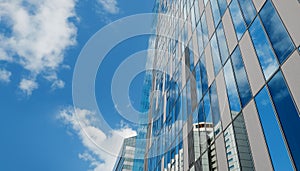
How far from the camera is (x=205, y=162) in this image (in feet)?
40.6

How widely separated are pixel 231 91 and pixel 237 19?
3968 mm

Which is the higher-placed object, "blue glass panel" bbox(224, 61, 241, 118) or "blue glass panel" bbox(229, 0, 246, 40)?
"blue glass panel" bbox(229, 0, 246, 40)

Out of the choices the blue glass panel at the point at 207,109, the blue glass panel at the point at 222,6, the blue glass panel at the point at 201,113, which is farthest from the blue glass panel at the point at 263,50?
the blue glass panel at the point at 201,113

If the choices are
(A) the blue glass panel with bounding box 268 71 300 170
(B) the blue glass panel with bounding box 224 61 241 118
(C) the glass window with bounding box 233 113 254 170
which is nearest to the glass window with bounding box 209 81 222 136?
(B) the blue glass panel with bounding box 224 61 241 118

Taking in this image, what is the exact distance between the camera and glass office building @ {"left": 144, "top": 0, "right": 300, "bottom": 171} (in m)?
7.51

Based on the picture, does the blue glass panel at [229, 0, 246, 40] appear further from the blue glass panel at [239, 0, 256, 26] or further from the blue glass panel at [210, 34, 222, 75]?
the blue glass panel at [210, 34, 222, 75]

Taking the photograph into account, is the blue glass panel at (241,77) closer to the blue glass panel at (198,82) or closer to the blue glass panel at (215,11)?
the blue glass panel at (215,11)

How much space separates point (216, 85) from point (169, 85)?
14.0 meters

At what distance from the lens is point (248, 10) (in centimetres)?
1106

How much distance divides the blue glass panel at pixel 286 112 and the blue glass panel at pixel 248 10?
379 centimetres

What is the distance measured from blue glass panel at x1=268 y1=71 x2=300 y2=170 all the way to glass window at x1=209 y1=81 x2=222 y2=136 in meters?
3.93

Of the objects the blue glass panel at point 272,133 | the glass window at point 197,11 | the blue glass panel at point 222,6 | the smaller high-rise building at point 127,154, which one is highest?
the smaller high-rise building at point 127,154

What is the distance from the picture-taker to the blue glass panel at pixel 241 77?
32.0 feet

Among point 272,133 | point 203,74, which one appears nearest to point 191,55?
point 203,74
